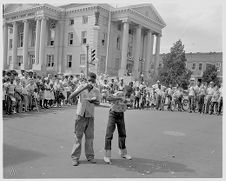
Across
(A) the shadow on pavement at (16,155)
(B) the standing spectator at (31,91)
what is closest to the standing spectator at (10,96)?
(B) the standing spectator at (31,91)

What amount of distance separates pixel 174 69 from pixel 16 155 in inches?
1279

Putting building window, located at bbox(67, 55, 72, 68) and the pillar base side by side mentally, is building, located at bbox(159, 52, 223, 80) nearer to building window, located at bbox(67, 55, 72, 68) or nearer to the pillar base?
the pillar base

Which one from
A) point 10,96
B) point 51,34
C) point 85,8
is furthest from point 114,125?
point 51,34

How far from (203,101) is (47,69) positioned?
27.1 metres

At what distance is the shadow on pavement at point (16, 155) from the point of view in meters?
5.57

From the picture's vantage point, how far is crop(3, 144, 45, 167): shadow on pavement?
219 inches

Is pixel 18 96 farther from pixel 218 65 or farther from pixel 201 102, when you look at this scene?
pixel 218 65

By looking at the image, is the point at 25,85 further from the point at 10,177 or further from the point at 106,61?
the point at 106,61

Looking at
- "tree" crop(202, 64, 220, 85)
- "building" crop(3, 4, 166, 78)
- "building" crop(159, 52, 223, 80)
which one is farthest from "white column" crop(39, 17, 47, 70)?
"building" crop(159, 52, 223, 80)

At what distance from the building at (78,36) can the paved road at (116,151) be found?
2505 centimetres

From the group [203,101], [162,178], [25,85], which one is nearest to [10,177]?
[162,178]

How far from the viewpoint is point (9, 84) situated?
1176 cm

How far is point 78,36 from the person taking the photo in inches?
1458

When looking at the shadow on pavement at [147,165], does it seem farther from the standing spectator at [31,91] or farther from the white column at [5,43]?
the white column at [5,43]
